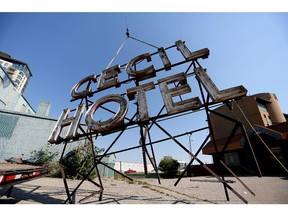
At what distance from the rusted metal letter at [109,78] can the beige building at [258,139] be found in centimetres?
615

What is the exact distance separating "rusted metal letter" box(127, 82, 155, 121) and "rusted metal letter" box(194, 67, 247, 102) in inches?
88.2

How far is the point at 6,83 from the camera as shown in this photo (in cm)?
2495

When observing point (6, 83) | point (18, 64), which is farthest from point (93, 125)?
point (18, 64)

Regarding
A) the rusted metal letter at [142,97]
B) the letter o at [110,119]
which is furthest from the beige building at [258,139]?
the letter o at [110,119]

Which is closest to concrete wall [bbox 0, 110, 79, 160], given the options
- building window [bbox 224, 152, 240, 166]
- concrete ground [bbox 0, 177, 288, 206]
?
concrete ground [bbox 0, 177, 288, 206]

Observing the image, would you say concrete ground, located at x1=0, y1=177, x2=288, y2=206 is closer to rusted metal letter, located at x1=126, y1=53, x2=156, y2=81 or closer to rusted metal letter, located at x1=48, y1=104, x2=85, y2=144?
rusted metal letter, located at x1=48, y1=104, x2=85, y2=144

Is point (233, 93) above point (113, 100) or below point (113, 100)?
below

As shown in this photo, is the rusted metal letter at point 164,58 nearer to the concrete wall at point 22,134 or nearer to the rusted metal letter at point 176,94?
the rusted metal letter at point 176,94

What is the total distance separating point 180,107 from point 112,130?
296cm

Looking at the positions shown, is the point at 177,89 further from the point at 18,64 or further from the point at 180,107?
the point at 18,64

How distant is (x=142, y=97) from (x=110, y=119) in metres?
1.67

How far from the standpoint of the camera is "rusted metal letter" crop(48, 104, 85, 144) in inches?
269

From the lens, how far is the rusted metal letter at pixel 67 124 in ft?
22.4

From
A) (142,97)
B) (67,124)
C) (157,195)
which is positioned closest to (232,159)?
(157,195)
